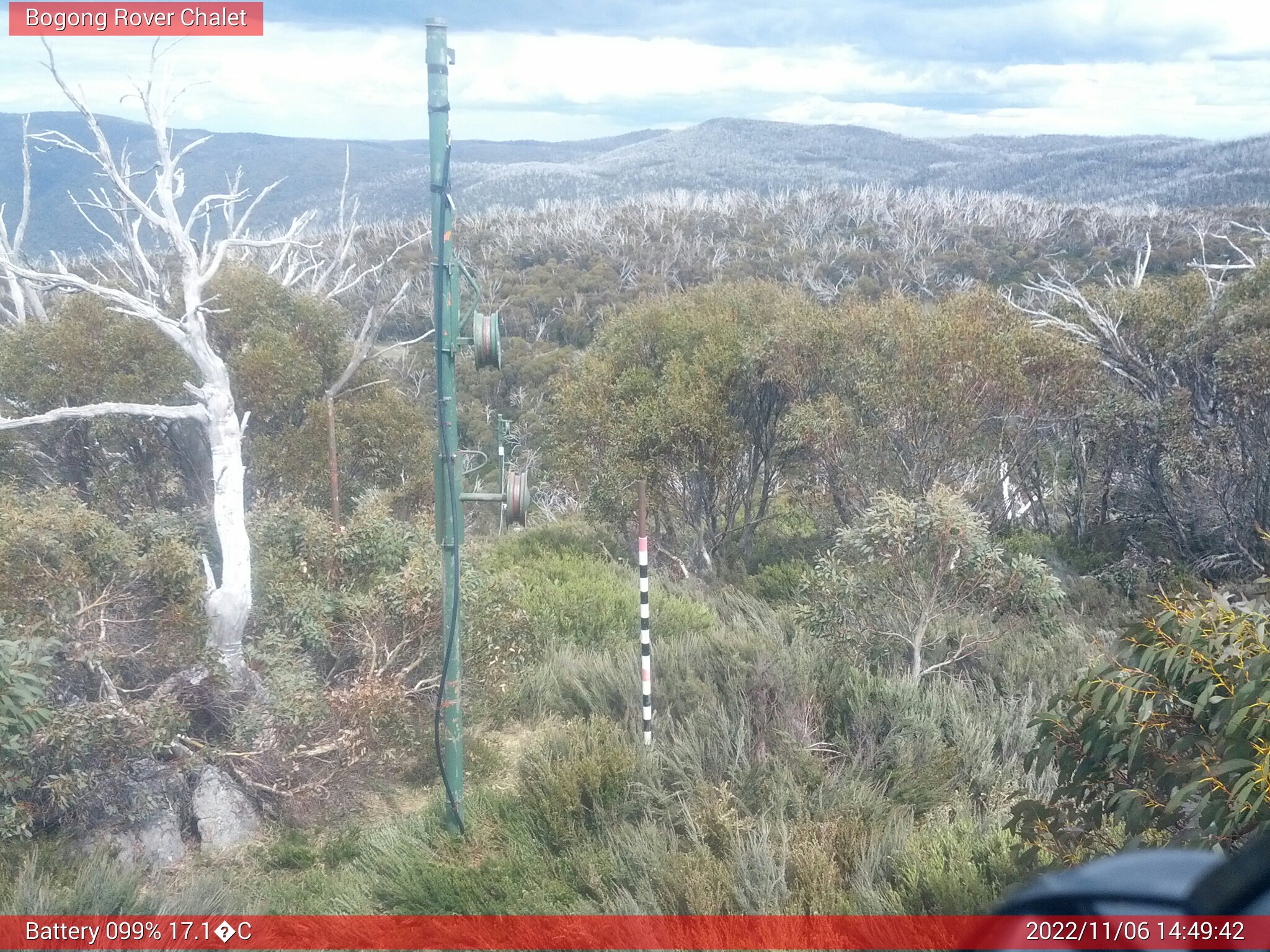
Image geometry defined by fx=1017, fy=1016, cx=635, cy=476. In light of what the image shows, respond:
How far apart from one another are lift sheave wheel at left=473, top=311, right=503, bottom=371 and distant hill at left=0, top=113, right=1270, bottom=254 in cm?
534

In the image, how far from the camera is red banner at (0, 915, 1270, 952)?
3.80 m

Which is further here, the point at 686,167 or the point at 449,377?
the point at 686,167

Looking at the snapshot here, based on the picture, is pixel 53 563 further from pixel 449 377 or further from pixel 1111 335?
pixel 1111 335

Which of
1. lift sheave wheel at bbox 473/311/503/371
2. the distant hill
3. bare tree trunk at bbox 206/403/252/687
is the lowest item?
bare tree trunk at bbox 206/403/252/687

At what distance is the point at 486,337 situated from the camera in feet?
16.8

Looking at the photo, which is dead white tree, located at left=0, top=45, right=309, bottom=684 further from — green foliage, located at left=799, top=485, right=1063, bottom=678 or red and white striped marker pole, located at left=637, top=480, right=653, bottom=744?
green foliage, located at left=799, top=485, right=1063, bottom=678

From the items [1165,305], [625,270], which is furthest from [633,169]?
[1165,305]

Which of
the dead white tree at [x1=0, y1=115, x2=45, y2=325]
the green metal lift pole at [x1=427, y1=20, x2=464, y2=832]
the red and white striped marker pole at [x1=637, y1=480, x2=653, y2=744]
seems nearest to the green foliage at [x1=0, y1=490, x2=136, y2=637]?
the green metal lift pole at [x1=427, y1=20, x2=464, y2=832]

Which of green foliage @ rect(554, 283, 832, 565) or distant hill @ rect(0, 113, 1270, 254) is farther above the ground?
distant hill @ rect(0, 113, 1270, 254)

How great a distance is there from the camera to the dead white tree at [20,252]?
11328mm

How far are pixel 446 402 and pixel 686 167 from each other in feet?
298

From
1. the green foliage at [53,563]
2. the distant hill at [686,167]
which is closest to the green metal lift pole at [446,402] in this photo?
the green foliage at [53,563]

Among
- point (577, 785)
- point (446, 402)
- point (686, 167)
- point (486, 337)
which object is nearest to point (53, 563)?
point (446, 402)

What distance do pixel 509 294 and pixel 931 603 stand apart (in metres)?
31.6
